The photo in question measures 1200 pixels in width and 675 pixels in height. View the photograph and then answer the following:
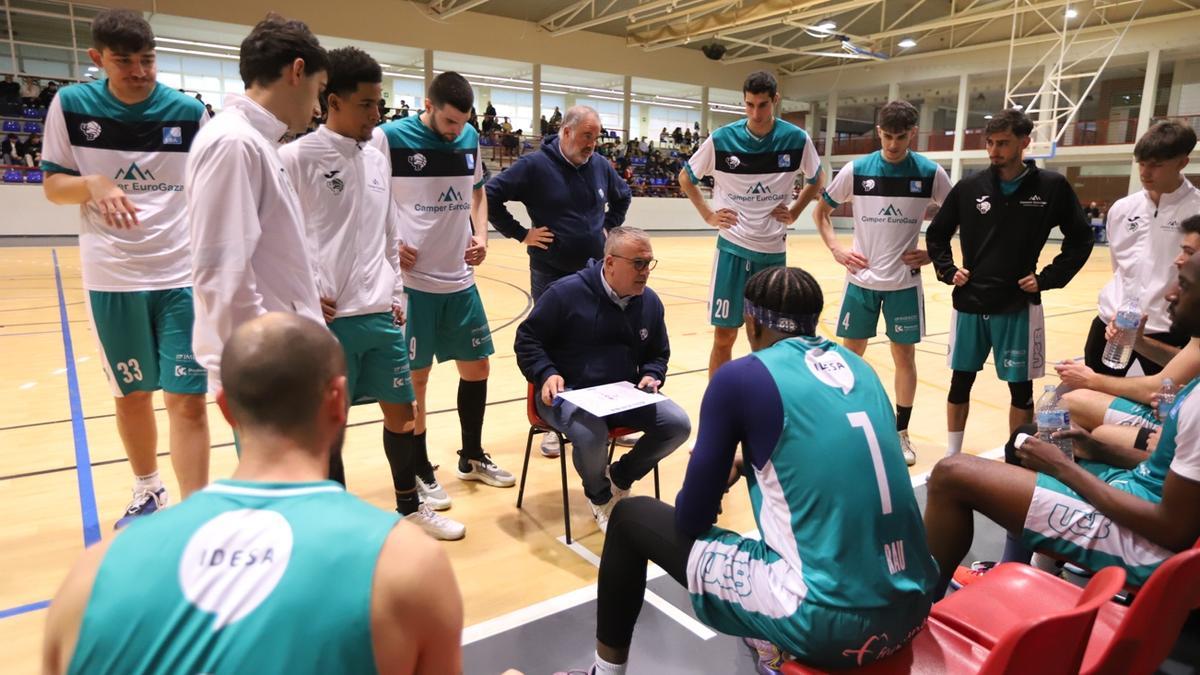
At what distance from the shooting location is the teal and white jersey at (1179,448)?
6.17 feet

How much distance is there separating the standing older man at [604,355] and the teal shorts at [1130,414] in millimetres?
1781

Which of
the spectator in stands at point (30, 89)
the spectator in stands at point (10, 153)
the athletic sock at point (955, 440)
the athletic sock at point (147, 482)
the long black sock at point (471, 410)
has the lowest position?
the athletic sock at point (955, 440)

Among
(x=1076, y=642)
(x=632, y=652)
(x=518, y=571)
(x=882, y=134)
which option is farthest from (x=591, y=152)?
(x=1076, y=642)

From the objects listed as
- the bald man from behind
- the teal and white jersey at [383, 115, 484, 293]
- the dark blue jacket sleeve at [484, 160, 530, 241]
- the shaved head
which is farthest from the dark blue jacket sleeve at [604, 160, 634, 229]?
the bald man from behind

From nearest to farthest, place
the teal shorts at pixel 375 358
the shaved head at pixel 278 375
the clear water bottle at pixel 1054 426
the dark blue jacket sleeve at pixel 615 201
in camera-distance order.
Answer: the shaved head at pixel 278 375 → the clear water bottle at pixel 1054 426 → the teal shorts at pixel 375 358 → the dark blue jacket sleeve at pixel 615 201

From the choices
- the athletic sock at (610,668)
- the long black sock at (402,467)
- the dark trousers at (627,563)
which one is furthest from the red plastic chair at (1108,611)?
the long black sock at (402,467)

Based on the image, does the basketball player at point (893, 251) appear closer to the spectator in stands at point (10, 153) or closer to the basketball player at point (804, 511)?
the basketball player at point (804, 511)

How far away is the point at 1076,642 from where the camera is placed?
53.2 inches

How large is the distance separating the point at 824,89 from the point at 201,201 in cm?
3015

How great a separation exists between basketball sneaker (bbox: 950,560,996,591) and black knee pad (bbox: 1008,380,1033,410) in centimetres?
135

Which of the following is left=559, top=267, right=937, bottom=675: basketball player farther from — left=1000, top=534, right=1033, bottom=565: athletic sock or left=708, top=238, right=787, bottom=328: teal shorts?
left=708, top=238, right=787, bottom=328: teal shorts

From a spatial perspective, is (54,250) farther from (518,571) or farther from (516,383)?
(518,571)

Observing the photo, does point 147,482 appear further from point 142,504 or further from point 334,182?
point 334,182

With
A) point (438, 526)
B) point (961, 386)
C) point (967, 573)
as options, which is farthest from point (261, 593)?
point (961, 386)
